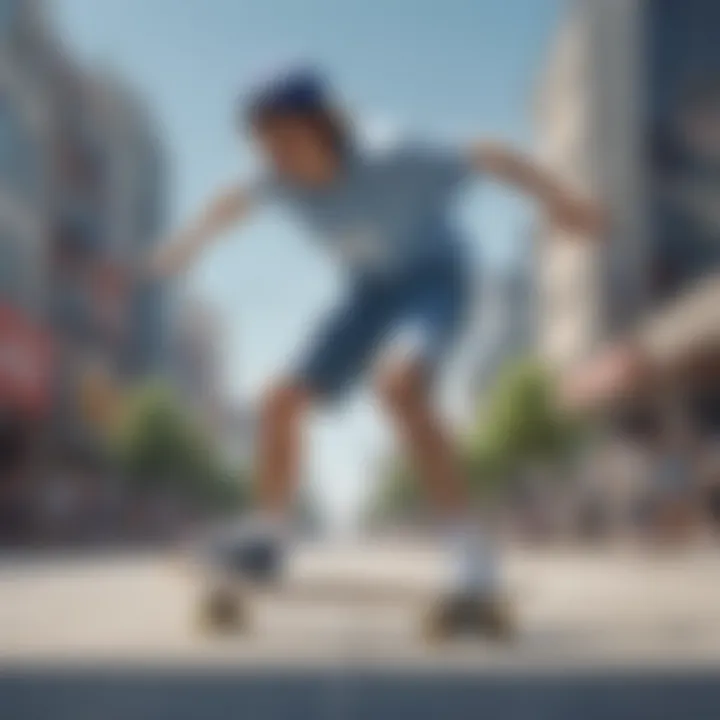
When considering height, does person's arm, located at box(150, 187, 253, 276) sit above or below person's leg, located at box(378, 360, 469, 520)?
above

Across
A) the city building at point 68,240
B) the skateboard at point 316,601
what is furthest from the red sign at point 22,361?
the skateboard at point 316,601

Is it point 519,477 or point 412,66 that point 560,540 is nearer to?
point 519,477

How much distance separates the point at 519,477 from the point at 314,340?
23cm

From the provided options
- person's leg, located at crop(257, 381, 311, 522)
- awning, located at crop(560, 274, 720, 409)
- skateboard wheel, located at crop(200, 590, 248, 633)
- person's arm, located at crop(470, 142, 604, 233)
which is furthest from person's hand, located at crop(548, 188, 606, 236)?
skateboard wheel, located at crop(200, 590, 248, 633)

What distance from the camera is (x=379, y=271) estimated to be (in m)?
1.04

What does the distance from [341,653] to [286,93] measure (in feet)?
1.49

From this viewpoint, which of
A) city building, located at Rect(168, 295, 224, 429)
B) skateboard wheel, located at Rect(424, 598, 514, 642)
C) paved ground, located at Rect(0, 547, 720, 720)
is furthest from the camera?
skateboard wheel, located at Rect(424, 598, 514, 642)

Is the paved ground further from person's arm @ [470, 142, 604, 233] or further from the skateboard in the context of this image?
person's arm @ [470, 142, 604, 233]

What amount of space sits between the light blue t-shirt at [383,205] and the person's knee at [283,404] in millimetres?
119

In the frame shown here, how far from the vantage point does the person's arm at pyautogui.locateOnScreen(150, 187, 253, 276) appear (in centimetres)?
99

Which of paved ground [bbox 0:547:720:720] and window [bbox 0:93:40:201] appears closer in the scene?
paved ground [bbox 0:547:720:720]

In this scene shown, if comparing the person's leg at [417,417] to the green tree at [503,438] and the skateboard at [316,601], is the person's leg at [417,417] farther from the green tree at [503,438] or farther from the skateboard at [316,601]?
the skateboard at [316,601]

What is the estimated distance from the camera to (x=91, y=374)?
3.10 ft

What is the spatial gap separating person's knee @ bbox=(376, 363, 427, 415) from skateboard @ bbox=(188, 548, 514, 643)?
0.17 meters
